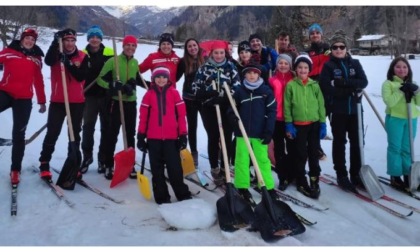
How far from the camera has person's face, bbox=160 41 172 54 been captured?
5.16m

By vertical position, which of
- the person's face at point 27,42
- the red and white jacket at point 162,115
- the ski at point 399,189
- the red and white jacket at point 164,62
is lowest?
the ski at point 399,189

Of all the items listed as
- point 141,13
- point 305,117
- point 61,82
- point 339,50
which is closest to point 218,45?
point 305,117

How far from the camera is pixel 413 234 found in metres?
3.80

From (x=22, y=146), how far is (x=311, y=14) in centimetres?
968

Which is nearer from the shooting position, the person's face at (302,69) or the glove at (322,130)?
the person's face at (302,69)

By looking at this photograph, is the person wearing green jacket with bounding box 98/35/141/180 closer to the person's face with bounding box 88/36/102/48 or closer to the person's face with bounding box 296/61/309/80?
the person's face with bounding box 88/36/102/48

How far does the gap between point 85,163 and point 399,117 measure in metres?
4.44

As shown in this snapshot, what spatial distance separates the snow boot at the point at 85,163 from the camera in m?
5.31

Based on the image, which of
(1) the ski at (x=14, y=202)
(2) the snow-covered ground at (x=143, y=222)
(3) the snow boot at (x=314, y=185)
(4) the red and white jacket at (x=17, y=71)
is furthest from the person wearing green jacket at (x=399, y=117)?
(1) the ski at (x=14, y=202)

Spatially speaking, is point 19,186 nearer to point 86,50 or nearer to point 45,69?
point 86,50

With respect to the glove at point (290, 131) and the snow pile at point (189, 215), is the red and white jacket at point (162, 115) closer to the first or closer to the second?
the snow pile at point (189, 215)

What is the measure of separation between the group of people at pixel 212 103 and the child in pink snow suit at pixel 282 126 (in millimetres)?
13

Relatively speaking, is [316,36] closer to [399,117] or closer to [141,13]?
[399,117]

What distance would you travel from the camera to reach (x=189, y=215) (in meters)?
3.62
